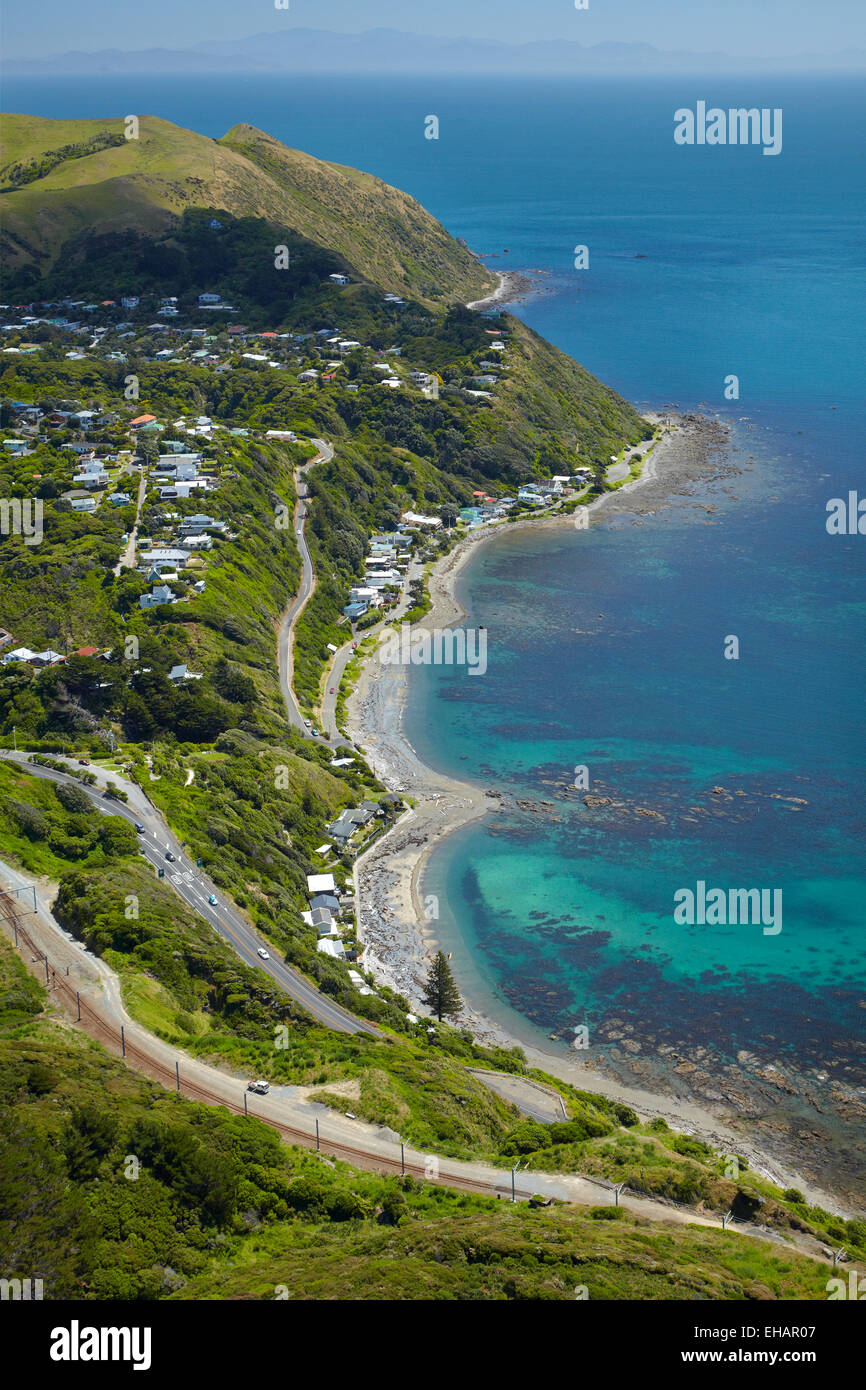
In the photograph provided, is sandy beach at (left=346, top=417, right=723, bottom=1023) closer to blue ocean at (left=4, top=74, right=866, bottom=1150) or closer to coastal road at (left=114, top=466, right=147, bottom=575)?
blue ocean at (left=4, top=74, right=866, bottom=1150)

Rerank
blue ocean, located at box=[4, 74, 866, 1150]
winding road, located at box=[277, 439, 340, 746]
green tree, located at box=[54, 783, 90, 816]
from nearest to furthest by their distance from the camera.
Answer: green tree, located at box=[54, 783, 90, 816]
blue ocean, located at box=[4, 74, 866, 1150]
winding road, located at box=[277, 439, 340, 746]

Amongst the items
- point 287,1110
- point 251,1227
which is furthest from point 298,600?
point 251,1227

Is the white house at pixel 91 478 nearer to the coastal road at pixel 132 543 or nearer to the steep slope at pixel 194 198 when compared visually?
the coastal road at pixel 132 543

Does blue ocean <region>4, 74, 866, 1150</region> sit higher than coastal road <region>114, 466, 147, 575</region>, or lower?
lower

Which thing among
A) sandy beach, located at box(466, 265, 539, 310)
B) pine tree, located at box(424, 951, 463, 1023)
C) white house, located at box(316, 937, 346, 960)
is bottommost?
pine tree, located at box(424, 951, 463, 1023)

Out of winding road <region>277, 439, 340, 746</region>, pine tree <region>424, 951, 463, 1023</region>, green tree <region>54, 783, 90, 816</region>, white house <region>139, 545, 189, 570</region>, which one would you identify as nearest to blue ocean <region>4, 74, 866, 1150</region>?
pine tree <region>424, 951, 463, 1023</region>

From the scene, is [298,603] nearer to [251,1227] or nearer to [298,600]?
[298,600]

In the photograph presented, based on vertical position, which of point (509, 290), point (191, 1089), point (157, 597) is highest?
point (509, 290)
